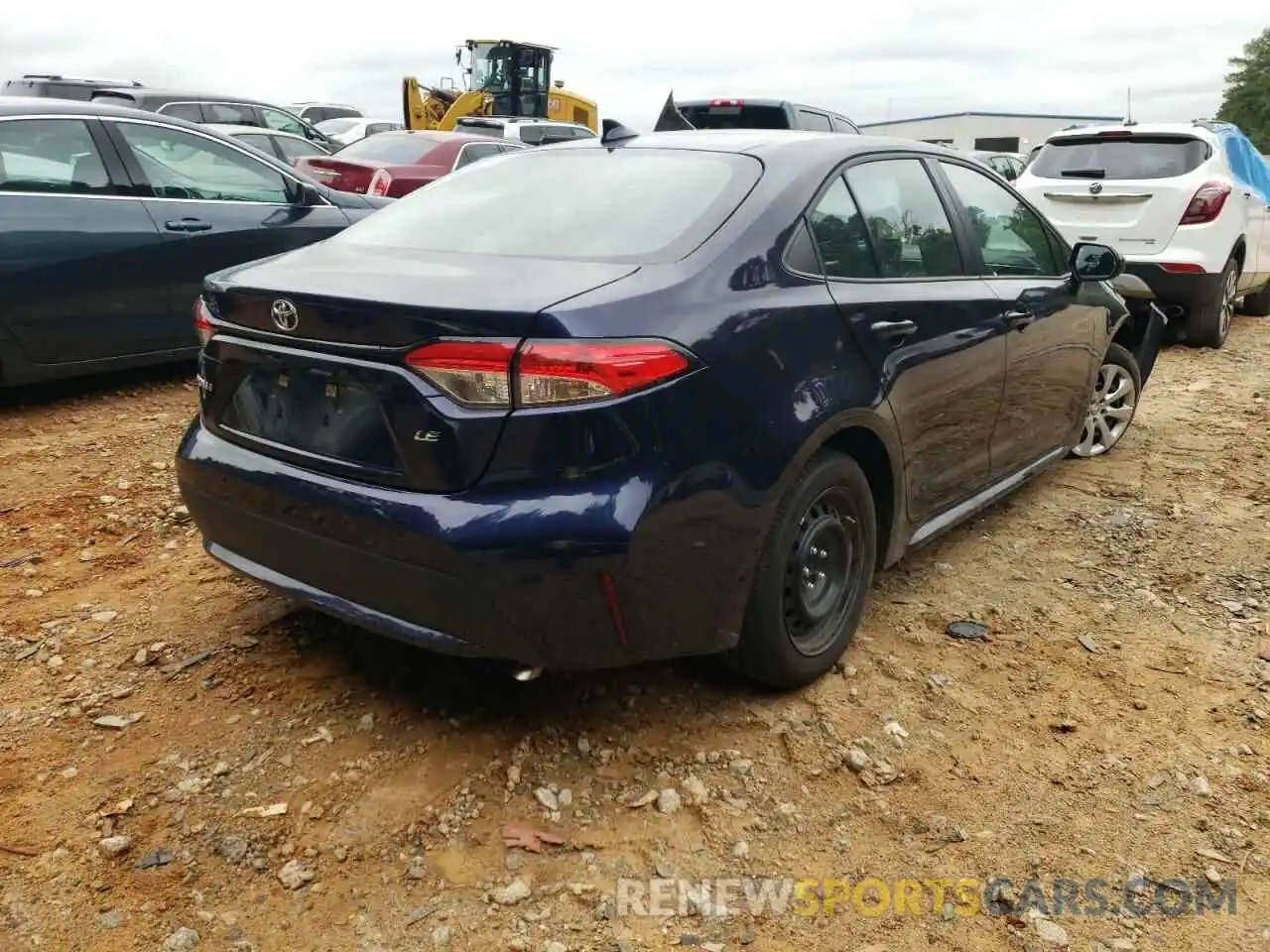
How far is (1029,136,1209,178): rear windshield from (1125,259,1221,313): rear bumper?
69cm

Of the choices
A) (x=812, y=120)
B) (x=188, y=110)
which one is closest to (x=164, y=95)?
(x=188, y=110)

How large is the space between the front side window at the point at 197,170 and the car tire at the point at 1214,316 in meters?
6.42

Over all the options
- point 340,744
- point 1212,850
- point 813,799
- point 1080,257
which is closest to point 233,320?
point 340,744

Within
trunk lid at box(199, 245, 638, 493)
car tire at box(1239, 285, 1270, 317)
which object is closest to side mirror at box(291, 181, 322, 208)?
trunk lid at box(199, 245, 638, 493)

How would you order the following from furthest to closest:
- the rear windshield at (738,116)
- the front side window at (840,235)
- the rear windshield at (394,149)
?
the rear windshield at (738,116) < the rear windshield at (394,149) < the front side window at (840,235)

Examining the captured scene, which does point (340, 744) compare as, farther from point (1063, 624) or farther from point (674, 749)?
point (1063, 624)

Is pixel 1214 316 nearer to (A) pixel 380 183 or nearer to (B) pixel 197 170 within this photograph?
(A) pixel 380 183

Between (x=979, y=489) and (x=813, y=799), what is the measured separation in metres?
1.64

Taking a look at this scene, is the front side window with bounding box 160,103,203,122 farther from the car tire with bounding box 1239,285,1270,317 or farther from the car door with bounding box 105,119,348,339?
the car tire with bounding box 1239,285,1270,317

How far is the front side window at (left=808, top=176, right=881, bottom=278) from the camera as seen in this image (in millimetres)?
2939

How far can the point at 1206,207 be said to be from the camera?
7496 millimetres

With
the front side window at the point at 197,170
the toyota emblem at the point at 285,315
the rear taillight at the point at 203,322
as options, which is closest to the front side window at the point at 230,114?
the front side window at the point at 197,170

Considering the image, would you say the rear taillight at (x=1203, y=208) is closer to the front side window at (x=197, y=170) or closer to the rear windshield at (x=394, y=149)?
the front side window at (x=197, y=170)

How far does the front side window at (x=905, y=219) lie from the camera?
3.19m
